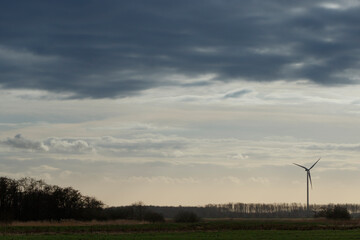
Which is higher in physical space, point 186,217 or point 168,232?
point 186,217

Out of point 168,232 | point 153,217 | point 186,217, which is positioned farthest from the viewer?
point 153,217

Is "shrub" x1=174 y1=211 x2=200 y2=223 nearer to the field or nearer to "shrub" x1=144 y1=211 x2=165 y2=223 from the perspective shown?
"shrub" x1=144 y1=211 x2=165 y2=223

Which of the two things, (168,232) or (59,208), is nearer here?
(168,232)

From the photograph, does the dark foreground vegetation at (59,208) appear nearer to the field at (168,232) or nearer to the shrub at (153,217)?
the shrub at (153,217)

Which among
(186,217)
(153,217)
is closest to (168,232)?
(186,217)

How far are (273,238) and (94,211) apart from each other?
63525 millimetres

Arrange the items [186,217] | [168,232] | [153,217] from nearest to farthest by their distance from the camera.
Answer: [168,232] < [186,217] < [153,217]

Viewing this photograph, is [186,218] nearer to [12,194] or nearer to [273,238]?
[12,194]

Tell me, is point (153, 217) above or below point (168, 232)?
above

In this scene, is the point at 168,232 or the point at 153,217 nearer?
the point at 168,232

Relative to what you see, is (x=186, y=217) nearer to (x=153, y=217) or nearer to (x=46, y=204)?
(x=153, y=217)

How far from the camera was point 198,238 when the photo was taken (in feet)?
180

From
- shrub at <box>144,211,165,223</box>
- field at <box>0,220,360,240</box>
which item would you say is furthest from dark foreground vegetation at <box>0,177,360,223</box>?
field at <box>0,220,360,240</box>

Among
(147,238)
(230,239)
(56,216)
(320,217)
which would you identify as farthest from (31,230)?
(320,217)
